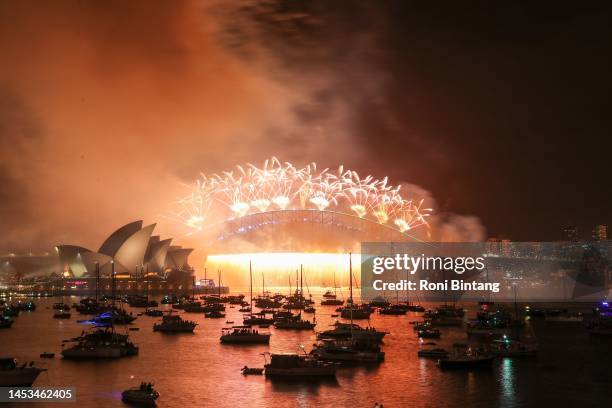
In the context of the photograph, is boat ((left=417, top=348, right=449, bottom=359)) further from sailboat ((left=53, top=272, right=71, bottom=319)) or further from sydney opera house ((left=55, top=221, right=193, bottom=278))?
sydney opera house ((left=55, top=221, right=193, bottom=278))

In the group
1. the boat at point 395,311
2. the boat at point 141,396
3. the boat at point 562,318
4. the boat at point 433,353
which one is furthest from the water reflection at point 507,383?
the boat at point 395,311

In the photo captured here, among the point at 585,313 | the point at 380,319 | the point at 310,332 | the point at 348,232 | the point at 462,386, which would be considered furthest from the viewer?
the point at 348,232

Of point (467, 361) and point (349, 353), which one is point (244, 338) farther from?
point (467, 361)

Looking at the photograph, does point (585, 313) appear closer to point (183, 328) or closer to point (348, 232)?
point (348, 232)

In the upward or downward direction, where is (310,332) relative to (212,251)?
downward

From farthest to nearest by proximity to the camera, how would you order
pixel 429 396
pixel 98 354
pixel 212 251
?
1. pixel 212 251
2. pixel 98 354
3. pixel 429 396

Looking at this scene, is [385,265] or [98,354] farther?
[385,265]

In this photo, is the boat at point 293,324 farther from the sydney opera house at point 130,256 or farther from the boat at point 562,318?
the sydney opera house at point 130,256

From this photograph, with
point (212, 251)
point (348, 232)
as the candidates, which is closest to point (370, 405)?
point (348, 232)
